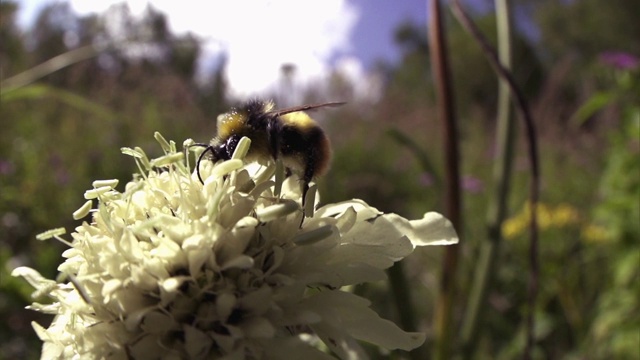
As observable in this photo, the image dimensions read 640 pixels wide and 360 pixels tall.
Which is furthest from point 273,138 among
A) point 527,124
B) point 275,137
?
point 527,124

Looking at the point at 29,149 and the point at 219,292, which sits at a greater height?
the point at 219,292

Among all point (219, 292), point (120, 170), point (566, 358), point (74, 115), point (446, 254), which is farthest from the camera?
point (74, 115)

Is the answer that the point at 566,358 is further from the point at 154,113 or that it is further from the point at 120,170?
the point at 154,113

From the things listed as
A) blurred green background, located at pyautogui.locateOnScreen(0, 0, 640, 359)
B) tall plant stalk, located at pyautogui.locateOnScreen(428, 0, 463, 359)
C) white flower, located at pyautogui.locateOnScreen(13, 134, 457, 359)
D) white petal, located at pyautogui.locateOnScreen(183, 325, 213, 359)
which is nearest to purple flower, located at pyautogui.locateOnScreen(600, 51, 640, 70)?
blurred green background, located at pyautogui.locateOnScreen(0, 0, 640, 359)

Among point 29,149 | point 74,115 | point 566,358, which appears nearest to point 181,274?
point 566,358

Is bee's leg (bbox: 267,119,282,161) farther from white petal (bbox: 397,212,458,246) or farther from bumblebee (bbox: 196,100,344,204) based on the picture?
white petal (bbox: 397,212,458,246)

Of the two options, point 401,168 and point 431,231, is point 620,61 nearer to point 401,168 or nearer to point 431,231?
point 431,231

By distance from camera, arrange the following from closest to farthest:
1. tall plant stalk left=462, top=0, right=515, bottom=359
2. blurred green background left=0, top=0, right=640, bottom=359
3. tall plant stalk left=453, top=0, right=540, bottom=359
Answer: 1. tall plant stalk left=453, top=0, right=540, bottom=359
2. tall plant stalk left=462, top=0, right=515, bottom=359
3. blurred green background left=0, top=0, right=640, bottom=359
